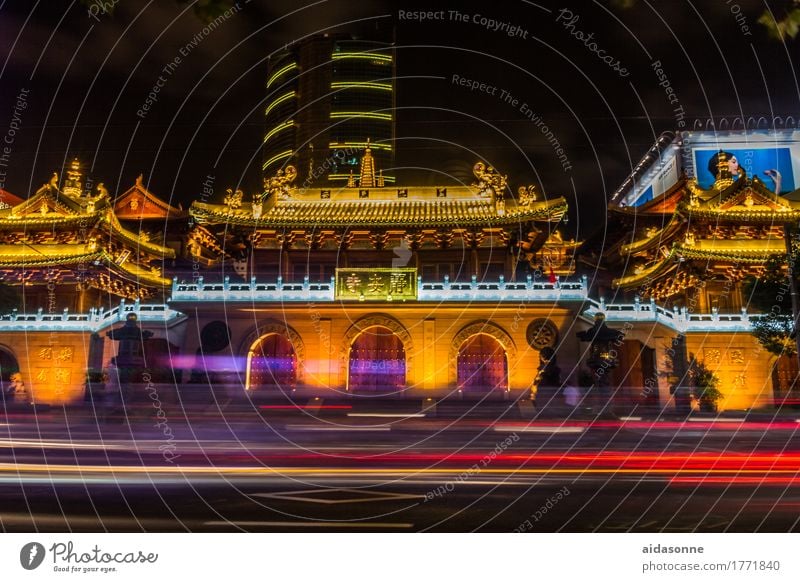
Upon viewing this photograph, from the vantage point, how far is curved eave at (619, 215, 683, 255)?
22.3m

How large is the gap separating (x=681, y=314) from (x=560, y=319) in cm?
492

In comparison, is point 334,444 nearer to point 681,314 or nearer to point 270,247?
point 270,247

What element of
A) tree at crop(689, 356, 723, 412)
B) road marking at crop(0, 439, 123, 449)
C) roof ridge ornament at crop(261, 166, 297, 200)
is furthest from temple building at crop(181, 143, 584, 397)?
road marking at crop(0, 439, 123, 449)

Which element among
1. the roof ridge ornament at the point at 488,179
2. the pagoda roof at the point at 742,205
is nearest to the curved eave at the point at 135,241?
the roof ridge ornament at the point at 488,179

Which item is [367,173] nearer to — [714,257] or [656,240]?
[656,240]

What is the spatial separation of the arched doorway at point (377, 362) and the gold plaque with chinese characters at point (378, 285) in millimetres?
1365

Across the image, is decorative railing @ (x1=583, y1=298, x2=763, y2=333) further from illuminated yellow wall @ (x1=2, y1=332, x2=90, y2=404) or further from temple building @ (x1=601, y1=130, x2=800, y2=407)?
illuminated yellow wall @ (x1=2, y1=332, x2=90, y2=404)

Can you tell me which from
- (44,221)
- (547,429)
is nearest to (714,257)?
(547,429)

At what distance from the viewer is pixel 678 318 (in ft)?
69.6

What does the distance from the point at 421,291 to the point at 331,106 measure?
50.5 metres

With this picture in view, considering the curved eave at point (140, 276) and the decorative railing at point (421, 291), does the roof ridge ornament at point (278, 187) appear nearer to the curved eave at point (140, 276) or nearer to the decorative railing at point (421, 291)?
the decorative railing at point (421, 291)

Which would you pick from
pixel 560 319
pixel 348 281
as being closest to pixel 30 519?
pixel 348 281

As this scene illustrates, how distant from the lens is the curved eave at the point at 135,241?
23.6 meters

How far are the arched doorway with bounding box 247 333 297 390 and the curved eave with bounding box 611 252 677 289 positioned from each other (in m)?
14.2
